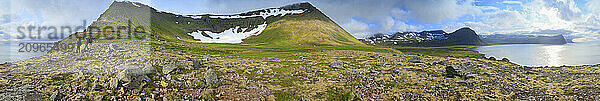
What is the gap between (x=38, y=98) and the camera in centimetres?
1038

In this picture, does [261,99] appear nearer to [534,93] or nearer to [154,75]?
[154,75]

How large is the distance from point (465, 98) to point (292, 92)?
34.3 ft

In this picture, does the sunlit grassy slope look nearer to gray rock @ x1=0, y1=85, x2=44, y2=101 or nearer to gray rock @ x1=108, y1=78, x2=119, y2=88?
gray rock @ x1=108, y1=78, x2=119, y2=88

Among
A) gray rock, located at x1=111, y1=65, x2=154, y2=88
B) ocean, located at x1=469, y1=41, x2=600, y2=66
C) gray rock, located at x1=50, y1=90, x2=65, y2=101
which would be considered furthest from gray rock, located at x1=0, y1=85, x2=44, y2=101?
ocean, located at x1=469, y1=41, x2=600, y2=66

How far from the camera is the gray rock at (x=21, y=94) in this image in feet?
32.8

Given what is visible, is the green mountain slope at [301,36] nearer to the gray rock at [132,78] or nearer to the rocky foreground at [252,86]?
the rocky foreground at [252,86]

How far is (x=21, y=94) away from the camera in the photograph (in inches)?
404

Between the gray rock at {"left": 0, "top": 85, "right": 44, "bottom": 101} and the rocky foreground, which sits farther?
the rocky foreground

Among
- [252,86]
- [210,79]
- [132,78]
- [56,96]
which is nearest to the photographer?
[56,96]

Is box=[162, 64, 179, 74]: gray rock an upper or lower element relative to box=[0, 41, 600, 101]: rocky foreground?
upper

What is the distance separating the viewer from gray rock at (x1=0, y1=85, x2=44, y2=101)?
1001 centimetres

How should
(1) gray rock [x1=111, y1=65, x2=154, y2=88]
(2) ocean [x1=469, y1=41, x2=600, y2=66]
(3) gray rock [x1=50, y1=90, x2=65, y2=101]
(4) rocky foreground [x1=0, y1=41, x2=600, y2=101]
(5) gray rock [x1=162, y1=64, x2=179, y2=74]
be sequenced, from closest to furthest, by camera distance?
(3) gray rock [x1=50, y1=90, x2=65, y2=101] → (4) rocky foreground [x1=0, y1=41, x2=600, y2=101] → (1) gray rock [x1=111, y1=65, x2=154, y2=88] → (5) gray rock [x1=162, y1=64, x2=179, y2=74] → (2) ocean [x1=469, y1=41, x2=600, y2=66]

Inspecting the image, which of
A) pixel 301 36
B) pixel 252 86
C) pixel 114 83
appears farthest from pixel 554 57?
pixel 114 83

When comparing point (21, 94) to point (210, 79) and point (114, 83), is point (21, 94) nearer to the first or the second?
point (114, 83)
